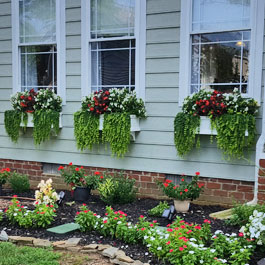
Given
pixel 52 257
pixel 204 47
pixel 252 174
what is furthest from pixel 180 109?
pixel 52 257

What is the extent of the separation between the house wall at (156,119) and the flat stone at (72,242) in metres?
1.92

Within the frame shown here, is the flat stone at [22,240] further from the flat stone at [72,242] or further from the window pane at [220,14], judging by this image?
the window pane at [220,14]

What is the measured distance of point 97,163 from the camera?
5.78 meters

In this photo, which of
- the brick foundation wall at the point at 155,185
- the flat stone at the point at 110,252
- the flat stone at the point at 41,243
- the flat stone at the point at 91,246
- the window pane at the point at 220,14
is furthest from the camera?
the brick foundation wall at the point at 155,185

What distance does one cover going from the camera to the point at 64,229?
13.1 ft

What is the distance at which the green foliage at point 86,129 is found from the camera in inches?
214

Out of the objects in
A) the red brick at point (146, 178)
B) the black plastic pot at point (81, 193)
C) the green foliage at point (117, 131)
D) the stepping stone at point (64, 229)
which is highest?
the green foliage at point (117, 131)

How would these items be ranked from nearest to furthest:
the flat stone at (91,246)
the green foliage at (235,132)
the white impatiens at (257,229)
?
the white impatiens at (257,229), the flat stone at (91,246), the green foliage at (235,132)

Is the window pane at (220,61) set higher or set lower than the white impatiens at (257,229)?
higher

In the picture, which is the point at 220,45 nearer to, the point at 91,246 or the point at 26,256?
the point at 91,246

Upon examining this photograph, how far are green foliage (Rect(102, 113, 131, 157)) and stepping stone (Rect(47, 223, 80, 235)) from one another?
1513 mm

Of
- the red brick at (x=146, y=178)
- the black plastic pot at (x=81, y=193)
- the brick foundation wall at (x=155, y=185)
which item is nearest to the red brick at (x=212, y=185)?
the brick foundation wall at (x=155, y=185)

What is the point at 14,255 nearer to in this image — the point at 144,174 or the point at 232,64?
the point at 144,174

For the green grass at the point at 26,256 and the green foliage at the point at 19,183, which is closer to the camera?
the green grass at the point at 26,256
